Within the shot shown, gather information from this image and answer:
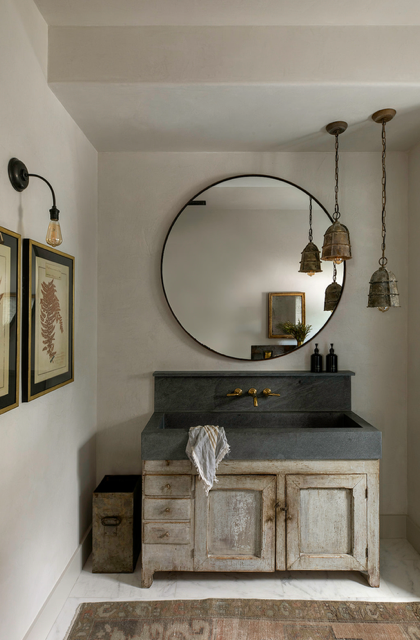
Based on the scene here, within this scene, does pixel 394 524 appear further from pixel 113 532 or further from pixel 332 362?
pixel 113 532

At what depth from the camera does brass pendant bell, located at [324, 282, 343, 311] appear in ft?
8.56

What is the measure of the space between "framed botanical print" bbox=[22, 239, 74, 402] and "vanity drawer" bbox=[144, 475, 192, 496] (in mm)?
655

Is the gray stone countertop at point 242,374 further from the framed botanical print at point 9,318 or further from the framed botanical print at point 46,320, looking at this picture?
the framed botanical print at point 9,318

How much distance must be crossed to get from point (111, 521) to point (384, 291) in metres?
1.88

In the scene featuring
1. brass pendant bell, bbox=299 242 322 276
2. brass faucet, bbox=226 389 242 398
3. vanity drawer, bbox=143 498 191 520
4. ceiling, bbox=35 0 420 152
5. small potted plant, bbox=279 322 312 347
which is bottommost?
vanity drawer, bbox=143 498 191 520

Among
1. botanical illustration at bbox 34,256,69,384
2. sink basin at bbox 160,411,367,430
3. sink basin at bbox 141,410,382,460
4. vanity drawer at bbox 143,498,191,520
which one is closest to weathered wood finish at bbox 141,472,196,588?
vanity drawer at bbox 143,498,191,520

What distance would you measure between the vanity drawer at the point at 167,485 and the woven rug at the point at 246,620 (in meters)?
0.48

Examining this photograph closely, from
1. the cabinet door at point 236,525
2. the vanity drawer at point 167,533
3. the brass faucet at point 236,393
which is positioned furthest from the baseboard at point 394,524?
the vanity drawer at point 167,533

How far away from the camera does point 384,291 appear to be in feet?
7.40

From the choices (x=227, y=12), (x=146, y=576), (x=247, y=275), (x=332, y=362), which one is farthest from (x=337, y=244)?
(x=146, y=576)

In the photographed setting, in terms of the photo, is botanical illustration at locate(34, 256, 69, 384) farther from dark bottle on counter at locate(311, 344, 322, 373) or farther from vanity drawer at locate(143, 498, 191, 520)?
dark bottle on counter at locate(311, 344, 322, 373)

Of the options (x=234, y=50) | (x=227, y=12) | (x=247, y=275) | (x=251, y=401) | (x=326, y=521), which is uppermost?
(x=227, y=12)

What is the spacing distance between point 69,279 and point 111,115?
0.85 metres

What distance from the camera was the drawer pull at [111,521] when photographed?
2.25 meters
